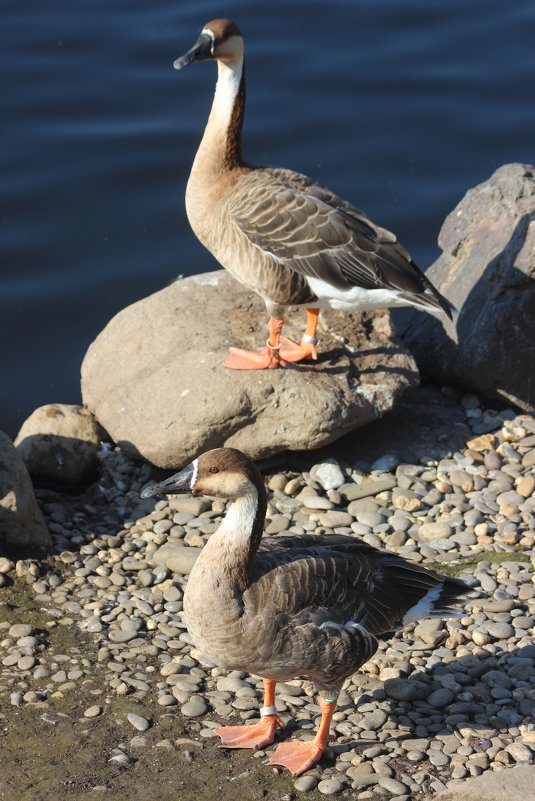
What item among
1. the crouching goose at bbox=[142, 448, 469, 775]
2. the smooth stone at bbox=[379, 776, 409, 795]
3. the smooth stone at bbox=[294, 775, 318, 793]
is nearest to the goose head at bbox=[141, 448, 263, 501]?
the crouching goose at bbox=[142, 448, 469, 775]

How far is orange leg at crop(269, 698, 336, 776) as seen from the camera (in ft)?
17.9

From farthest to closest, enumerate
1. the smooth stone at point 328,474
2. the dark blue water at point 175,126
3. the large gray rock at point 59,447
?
the dark blue water at point 175,126 < the large gray rock at point 59,447 < the smooth stone at point 328,474

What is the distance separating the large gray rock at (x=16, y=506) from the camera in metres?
7.27

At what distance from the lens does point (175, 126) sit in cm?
1299

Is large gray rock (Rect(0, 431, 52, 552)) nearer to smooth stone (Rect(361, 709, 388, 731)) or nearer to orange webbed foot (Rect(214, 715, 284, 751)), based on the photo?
orange webbed foot (Rect(214, 715, 284, 751))

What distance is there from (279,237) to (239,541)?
325 centimetres

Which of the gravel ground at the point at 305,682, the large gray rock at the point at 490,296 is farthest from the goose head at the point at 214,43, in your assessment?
the gravel ground at the point at 305,682

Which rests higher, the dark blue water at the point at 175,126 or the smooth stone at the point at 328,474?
the dark blue water at the point at 175,126

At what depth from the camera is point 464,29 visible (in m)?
14.9

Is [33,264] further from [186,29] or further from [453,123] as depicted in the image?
[453,123]

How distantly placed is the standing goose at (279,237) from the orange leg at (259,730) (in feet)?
9.58

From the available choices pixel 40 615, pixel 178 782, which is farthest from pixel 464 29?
pixel 178 782

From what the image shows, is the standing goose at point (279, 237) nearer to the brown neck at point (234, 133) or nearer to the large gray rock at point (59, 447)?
the brown neck at point (234, 133)

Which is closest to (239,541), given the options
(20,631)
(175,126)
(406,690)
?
(406,690)
